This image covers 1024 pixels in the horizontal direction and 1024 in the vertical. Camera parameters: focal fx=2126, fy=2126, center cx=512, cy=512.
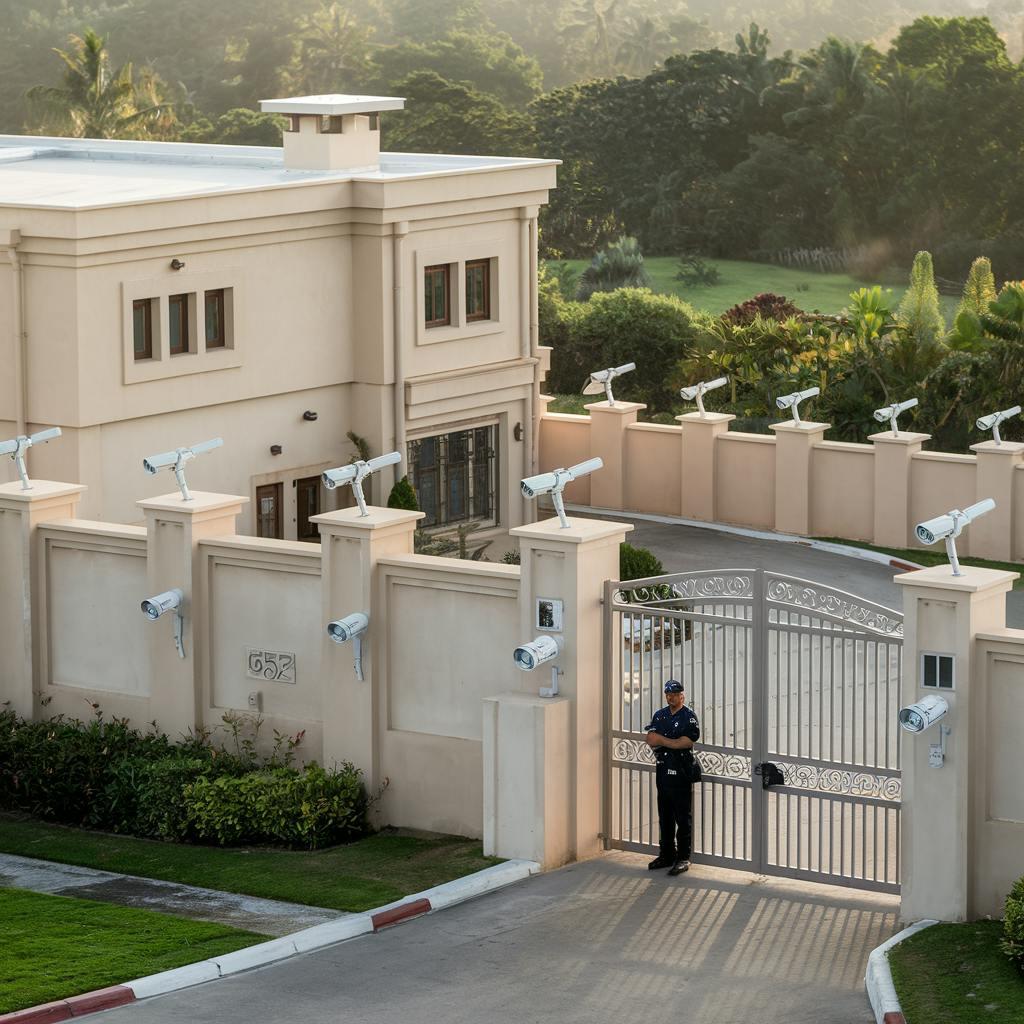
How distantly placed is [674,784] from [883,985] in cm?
339

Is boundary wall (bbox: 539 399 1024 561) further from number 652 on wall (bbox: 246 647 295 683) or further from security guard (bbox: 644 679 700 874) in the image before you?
security guard (bbox: 644 679 700 874)

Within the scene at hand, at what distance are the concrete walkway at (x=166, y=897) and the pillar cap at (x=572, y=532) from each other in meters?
3.48

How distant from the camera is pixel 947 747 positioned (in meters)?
15.8

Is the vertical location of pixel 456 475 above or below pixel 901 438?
below

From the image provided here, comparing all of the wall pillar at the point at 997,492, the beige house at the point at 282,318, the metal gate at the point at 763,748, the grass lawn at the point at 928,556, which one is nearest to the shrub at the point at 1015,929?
the metal gate at the point at 763,748

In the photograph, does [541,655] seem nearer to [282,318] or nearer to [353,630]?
[353,630]

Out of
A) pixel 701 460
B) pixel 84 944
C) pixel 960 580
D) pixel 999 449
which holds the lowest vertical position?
pixel 84 944

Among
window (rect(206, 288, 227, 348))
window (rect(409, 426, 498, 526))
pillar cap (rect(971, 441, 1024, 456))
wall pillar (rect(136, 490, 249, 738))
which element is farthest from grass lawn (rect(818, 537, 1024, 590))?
wall pillar (rect(136, 490, 249, 738))

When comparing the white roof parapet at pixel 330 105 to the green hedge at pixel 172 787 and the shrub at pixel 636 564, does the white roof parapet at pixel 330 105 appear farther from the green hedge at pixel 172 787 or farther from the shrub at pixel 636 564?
the green hedge at pixel 172 787

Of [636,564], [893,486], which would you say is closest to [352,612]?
[636,564]

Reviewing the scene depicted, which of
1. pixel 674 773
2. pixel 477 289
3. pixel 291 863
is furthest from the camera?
pixel 477 289

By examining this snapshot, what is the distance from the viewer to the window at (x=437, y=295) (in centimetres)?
3175

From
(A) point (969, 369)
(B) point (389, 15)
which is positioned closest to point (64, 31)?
(B) point (389, 15)

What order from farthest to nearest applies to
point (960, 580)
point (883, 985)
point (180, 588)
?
point (180, 588) < point (960, 580) < point (883, 985)
